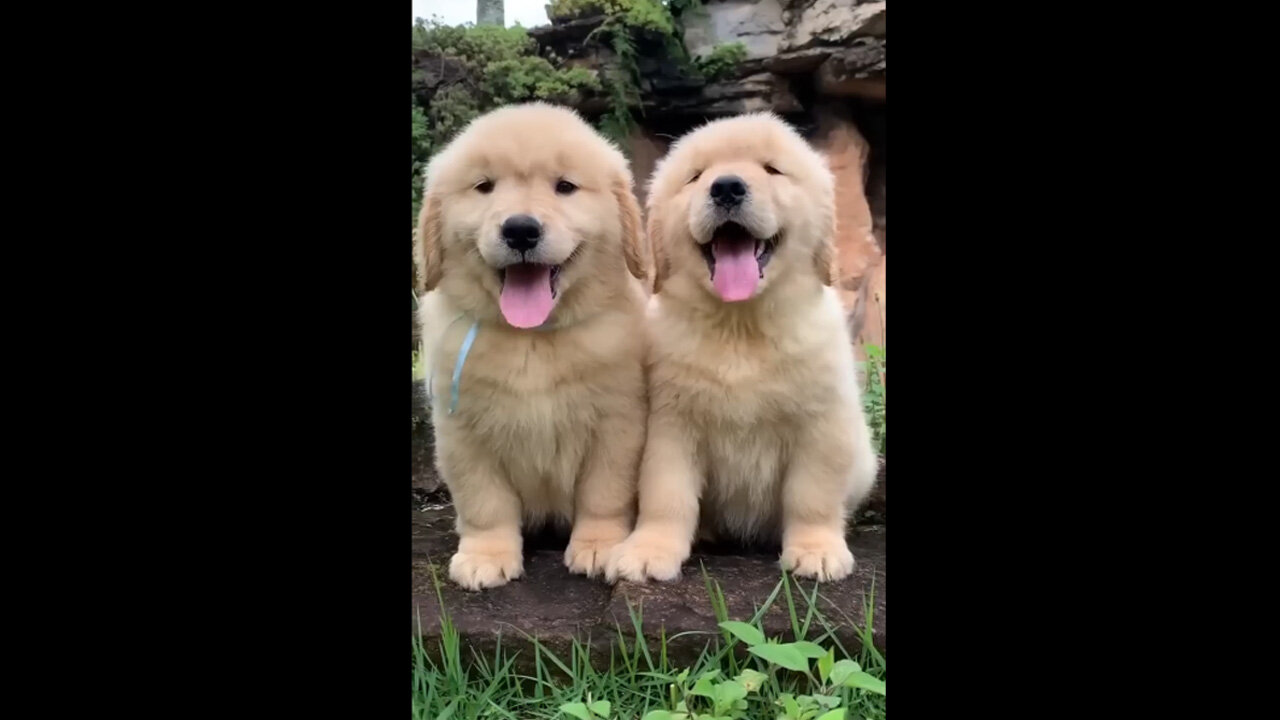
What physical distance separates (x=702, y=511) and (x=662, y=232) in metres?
0.88

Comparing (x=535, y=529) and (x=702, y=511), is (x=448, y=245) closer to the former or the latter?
(x=535, y=529)

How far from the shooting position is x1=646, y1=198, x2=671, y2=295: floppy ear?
100.0 inches

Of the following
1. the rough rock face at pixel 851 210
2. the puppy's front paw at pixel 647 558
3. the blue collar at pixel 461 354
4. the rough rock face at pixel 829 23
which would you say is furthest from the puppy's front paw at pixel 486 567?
the rough rock face at pixel 829 23

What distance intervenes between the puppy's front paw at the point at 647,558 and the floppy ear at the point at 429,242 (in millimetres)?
950

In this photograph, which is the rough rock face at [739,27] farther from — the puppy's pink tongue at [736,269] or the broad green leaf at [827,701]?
the broad green leaf at [827,701]

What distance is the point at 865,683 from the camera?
188 cm

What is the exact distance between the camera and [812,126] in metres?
2.92

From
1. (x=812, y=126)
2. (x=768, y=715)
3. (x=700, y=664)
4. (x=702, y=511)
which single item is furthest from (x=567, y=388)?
(x=812, y=126)

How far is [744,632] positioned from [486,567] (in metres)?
0.80

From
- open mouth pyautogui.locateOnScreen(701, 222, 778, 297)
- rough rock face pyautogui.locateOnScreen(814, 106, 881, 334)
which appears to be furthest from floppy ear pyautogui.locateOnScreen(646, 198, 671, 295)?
rough rock face pyautogui.locateOnScreen(814, 106, 881, 334)

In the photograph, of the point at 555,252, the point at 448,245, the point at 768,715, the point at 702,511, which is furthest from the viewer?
the point at 702,511

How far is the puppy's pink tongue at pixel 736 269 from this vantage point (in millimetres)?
2412

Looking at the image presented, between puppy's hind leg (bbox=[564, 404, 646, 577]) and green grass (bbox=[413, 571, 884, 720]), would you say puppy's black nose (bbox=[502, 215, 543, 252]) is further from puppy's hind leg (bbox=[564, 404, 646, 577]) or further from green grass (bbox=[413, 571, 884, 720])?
green grass (bbox=[413, 571, 884, 720])

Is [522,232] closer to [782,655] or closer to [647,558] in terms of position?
[647,558]
